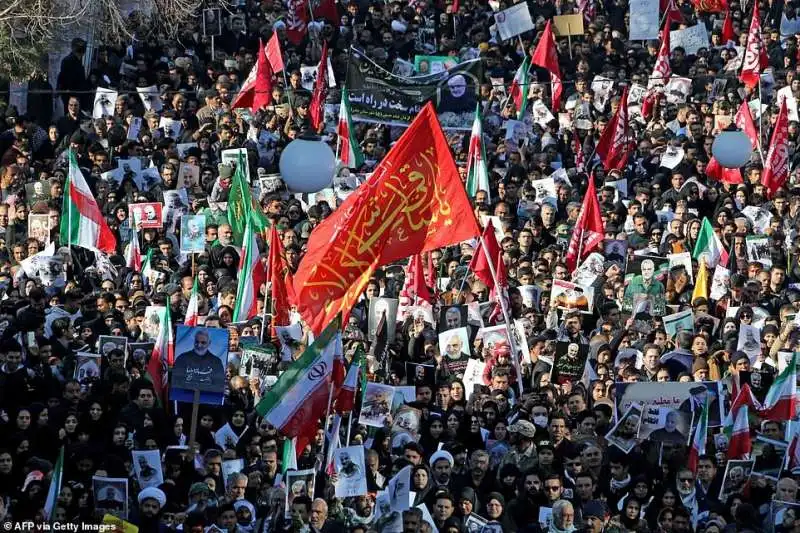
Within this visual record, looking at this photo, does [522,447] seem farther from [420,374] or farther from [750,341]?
[750,341]

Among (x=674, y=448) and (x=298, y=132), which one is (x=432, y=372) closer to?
(x=674, y=448)

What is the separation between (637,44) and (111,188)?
28.7 ft

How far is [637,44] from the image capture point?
1030 inches

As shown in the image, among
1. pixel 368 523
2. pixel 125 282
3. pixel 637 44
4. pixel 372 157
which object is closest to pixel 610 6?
pixel 637 44

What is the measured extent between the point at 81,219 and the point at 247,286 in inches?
92.3

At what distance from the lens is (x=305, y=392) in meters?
14.2

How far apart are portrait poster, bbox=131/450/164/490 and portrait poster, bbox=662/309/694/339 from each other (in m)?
4.75

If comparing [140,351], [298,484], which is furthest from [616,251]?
[298,484]

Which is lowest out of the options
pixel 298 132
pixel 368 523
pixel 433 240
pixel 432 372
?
pixel 368 523

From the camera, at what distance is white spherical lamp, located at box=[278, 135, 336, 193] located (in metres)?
16.4

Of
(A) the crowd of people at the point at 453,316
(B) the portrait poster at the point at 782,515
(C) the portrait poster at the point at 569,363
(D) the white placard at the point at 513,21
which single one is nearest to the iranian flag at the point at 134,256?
(A) the crowd of people at the point at 453,316

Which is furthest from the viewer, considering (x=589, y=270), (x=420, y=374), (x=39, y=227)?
(x=39, y=227)

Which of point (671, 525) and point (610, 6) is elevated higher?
point (610, 6)

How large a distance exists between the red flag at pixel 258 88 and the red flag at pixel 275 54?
51cm
